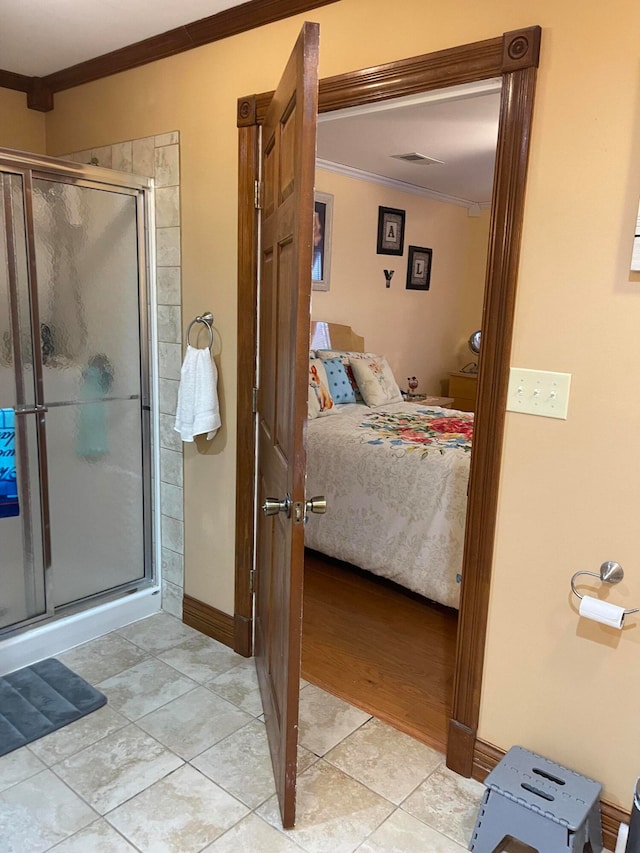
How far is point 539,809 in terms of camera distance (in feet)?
5.29

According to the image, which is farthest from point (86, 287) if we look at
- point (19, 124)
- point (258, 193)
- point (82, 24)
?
point (19, 124)

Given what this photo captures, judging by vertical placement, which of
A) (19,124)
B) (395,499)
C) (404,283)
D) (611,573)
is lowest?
(395,499)

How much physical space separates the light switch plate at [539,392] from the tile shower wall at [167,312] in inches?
57.4

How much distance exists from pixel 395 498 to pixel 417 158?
8.53 feet

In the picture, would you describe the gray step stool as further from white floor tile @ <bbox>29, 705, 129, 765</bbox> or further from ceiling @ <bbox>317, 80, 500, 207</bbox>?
ceiling @ <bbox>317, 80, 500, 207</bbox>

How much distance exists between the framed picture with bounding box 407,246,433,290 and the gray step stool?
14.8ft

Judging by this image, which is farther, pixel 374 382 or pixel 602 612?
pixel 374 382

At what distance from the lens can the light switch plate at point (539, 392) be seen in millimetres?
1667

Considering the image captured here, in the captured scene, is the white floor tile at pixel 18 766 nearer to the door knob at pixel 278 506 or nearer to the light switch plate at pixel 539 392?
the door knob at pixel 278 506

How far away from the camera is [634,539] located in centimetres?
161

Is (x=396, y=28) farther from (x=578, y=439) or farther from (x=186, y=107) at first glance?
(x=578, y=439)

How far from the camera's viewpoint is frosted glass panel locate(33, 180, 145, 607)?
2461 millimetres

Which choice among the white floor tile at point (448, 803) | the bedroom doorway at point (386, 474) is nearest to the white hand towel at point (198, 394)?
the bedroom doorway at point (386, 474)

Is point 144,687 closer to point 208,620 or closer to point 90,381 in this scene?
point 208,620
